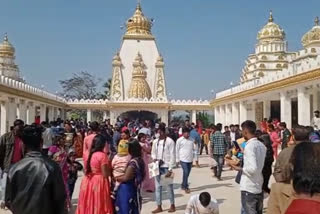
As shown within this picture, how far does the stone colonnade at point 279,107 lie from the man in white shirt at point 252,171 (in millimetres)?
13307

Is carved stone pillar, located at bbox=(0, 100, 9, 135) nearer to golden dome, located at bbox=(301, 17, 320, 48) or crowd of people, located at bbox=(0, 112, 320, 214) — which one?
crowd of people, located at bbox=(0, 112, 320, 214)

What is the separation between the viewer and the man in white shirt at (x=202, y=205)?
17.0ft

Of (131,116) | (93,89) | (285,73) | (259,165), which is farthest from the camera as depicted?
(93,89)

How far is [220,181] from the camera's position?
37.9 feet

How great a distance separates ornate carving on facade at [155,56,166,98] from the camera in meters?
44.1

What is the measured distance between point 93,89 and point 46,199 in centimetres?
5964

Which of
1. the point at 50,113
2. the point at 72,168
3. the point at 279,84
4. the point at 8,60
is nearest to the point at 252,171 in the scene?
the point at 72,168

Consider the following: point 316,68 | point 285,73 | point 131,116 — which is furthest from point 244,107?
point 131,116

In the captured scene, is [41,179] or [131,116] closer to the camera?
[41,179]

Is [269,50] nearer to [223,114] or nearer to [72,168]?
[223,114]

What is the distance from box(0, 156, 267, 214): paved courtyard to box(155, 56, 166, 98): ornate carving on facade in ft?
99.4

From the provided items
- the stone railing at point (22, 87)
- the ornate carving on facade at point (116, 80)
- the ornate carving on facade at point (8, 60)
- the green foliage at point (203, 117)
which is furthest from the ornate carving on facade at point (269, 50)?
the ornate carving on facade at point (8, 60)

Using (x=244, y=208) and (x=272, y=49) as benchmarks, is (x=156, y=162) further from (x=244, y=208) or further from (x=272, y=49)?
(x=272, y=49)

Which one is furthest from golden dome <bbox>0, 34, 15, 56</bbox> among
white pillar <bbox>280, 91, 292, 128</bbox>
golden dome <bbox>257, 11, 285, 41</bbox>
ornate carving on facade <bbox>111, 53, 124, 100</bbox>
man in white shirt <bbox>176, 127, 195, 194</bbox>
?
man in white shirt <bbox>176, 127, 195, 194</bbox>
